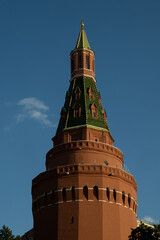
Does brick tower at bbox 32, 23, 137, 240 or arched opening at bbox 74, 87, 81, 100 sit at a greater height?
arched opening at bbox 74, 87, 81, 100

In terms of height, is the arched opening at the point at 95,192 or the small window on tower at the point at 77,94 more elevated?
the small window on tower at the point at 77,94

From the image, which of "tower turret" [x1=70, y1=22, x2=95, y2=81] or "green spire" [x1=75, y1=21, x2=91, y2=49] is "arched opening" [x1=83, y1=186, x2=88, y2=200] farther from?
"green spire" [x1=75, y1=21, x2=91, y2=49]

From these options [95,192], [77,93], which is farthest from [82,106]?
[95,192]

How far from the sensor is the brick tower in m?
47.1

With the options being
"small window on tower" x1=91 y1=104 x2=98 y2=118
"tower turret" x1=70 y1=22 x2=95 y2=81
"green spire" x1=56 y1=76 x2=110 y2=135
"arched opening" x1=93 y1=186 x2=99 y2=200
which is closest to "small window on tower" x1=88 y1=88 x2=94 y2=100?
"green spire" x1=56 y1=76 x2=110 y2=135

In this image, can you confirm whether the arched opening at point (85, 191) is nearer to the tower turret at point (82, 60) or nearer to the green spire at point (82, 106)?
the green spire at point (82, 106)

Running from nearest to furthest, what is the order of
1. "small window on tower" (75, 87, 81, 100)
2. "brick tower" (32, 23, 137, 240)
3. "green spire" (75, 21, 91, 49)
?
"brick tower" (32, 23, 137, 240) < "small window on tower" (75, 87, 81, 100) < "green spire" (75, 21, 91, 49)

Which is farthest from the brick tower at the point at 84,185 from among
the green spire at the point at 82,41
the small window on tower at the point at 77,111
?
the green spire at the point at 82,41

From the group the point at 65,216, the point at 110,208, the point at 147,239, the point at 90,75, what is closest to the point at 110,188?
the point at 110,208

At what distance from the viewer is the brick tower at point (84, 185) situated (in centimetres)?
4709

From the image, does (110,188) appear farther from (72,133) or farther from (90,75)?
(90,75)

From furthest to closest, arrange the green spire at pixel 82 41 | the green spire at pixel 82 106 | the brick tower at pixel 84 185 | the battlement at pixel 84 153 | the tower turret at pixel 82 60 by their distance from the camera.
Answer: the green spire at pixel 82 41, the tower turret at pixel 82 60, the green spire at pixel 82 106, the battlement at pixel 84 153, the brick tower at pixel 84 185

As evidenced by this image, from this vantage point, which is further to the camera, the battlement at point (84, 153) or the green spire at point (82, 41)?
the green spire at point (82, 41)

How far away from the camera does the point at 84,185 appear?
4838 centimetres
